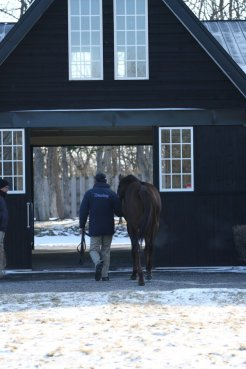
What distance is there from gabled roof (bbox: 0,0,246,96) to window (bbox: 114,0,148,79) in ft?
2.37

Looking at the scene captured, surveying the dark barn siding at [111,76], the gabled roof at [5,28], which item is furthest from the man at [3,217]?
the gabled roof at [5,28]

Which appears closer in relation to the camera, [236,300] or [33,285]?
[236,300]

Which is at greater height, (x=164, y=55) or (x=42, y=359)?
(x=164, y=55)

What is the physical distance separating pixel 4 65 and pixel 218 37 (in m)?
6.26

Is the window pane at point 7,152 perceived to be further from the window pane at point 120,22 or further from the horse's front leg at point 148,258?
the horse's front leg at point 148,258

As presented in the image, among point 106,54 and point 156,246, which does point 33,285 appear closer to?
point 156,246

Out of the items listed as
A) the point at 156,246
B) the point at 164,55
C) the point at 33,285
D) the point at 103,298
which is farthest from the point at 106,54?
the point at 103,298

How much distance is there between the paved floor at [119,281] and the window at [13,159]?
197cm

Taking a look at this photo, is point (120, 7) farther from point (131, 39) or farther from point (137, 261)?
point (137, 261)

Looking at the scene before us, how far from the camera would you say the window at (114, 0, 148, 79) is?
19891 millimetres

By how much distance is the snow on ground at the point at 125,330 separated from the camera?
30.5ft

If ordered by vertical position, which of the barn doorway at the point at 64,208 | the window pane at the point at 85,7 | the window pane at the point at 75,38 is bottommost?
the barn doorway at the point at 64,208

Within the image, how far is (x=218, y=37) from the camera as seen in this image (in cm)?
2342

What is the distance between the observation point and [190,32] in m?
19.5
